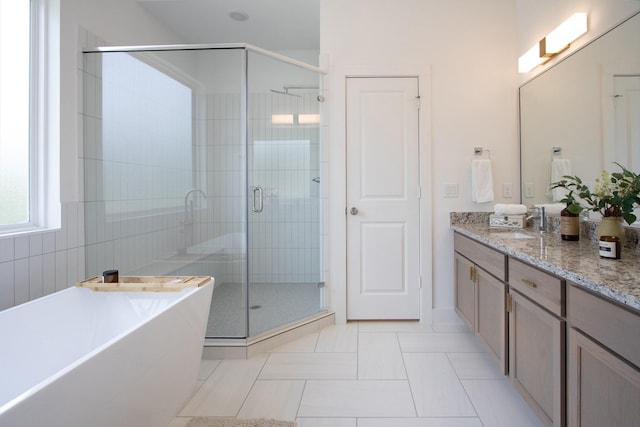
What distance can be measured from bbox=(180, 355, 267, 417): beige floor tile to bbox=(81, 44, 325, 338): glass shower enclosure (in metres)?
0.22

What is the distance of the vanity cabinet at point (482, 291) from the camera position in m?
1.81

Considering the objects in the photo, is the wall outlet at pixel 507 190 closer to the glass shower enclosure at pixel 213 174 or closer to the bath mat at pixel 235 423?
the glass shower enclosure at pixel 213 174

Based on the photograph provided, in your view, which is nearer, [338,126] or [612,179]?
[612,179]

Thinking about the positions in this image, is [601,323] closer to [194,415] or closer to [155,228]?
[194,415]

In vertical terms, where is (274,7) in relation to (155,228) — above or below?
above

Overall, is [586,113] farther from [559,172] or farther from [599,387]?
[599,387]

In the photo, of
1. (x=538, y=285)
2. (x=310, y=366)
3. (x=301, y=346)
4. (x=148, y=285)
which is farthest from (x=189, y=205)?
(x=538, y=285)

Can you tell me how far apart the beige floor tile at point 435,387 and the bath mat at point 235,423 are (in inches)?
27.4

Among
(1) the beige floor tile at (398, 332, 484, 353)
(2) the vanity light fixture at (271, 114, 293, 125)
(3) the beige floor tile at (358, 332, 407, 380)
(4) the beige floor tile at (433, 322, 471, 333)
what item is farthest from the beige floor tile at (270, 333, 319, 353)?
(2) the vanity light fixture at (271, 114, 293, 125)

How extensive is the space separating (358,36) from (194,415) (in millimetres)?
2930

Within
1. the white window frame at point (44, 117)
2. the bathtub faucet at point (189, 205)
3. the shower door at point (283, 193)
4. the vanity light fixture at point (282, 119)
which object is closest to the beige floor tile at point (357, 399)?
the shower door at point (283, 193)

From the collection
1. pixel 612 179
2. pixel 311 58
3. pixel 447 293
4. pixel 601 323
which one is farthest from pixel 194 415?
pixel 311 58

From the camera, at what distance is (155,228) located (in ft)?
8.83

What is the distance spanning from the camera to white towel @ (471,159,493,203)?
2.70 meters
